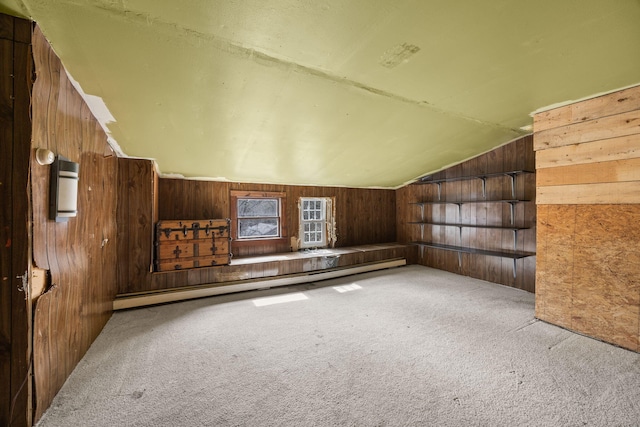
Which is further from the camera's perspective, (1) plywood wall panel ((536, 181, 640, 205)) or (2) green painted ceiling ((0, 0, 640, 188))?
(1) plywood wall panel ((536, 181, 640, 205))

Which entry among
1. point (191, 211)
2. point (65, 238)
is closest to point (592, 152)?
point (65, 238)

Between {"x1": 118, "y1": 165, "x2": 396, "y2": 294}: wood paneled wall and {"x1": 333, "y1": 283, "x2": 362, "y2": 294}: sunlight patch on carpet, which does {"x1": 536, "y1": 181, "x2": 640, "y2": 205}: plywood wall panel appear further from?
{"x1": 118, "y1": 165, "x2": 396, "y2": 294}: wood paneled wall

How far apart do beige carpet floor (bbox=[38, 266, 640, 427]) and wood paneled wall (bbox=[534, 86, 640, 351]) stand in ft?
0.87

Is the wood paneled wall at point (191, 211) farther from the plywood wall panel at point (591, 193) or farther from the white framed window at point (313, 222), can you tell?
the plywood wall panel at point (591, 193)

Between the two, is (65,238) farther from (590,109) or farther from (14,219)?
(590,109)

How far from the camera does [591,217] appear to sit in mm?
2377

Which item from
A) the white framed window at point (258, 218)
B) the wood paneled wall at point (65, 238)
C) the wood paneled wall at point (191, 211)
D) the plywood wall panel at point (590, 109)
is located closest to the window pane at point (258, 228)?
the white framed window at point (258, 218)

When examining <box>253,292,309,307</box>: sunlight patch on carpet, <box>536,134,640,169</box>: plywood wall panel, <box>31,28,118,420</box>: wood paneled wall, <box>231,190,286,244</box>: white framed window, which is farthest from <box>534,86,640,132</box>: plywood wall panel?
<box>31,28,118,420</box>: wood paneled wall

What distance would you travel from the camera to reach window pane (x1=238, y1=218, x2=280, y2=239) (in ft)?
14.2

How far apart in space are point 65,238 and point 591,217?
424 cm

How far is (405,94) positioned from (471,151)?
2434 mm

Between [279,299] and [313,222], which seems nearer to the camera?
[279,299]

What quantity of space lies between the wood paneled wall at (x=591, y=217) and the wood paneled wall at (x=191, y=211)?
3.09 metres

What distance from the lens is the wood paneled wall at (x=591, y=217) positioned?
2160 mm
